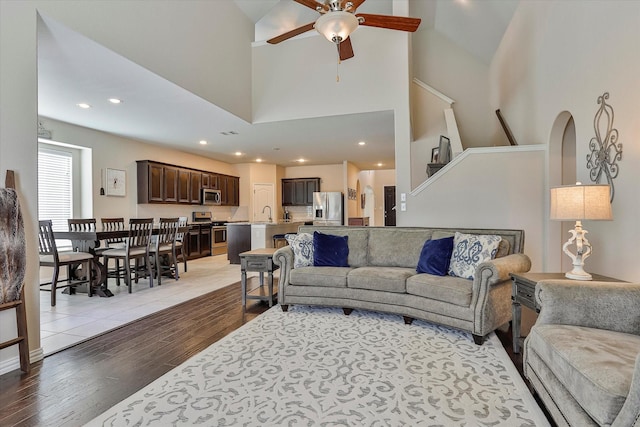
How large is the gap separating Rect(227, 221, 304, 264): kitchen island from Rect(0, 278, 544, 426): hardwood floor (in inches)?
133

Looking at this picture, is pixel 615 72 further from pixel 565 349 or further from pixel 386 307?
pixel 386 307

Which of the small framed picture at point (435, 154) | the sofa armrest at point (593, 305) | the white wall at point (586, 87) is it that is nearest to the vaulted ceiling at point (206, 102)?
the small framed picture at point (435, 154)

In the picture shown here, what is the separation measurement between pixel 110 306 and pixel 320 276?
8.33ft

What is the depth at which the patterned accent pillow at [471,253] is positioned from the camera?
115 inches

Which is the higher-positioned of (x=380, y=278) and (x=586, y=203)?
(x=586, y=203)

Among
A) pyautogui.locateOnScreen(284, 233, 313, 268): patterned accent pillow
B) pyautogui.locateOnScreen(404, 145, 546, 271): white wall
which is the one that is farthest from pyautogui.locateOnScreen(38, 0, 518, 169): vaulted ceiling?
pyautogui.locateOnScreen(284, 233, 313, 268): patterned accent pillow

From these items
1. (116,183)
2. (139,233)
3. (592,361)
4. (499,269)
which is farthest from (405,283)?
(116,183)

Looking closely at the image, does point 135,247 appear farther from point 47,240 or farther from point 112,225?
point 112,225

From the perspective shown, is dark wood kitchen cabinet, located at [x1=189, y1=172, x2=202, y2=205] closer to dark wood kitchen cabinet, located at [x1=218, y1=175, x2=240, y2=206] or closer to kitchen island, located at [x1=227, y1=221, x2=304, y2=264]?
dark wood kitchen cabinet, located at [x1=218, y1=175, x2=240, y2=206]

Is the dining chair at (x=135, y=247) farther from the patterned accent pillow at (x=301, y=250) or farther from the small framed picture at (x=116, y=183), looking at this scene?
the patterned accent pillow at (x=301, y=250)

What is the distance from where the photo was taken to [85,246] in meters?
4.43

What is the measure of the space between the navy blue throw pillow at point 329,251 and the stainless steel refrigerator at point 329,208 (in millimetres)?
5455

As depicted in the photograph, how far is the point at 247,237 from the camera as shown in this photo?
6.99 m

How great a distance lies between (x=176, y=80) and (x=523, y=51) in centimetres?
460
